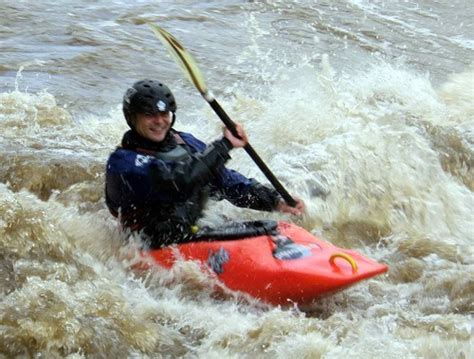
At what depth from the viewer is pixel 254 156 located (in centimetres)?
423

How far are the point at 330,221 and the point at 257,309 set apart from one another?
Result: 1.45 meters

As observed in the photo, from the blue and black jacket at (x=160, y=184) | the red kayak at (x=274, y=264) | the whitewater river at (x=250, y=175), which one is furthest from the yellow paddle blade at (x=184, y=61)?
the red kayak at (x=274, y=264)

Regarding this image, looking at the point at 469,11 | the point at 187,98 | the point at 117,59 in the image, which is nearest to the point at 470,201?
the point at 187,98

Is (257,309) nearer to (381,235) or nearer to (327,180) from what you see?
(381,235)

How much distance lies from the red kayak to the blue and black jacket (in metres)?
0.13

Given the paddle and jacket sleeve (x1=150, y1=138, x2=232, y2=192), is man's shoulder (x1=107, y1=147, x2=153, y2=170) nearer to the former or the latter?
jacket sleeve (x1=150, y1=138, x2=232, y2=192)

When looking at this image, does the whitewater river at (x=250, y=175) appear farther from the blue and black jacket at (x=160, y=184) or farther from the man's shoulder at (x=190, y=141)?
the man's shoulder at (x=190, y=141)

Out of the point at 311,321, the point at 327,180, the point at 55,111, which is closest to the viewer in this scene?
the point at 311,321

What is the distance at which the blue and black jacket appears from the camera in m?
3.99

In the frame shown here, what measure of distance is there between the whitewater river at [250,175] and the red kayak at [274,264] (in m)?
0.08

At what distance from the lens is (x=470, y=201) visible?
5.60 m

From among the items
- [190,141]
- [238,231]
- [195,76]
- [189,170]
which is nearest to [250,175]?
[190,141]

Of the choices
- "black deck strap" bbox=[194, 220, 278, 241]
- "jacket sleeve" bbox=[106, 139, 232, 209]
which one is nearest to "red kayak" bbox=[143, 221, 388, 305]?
"black deck strap" bbox=[194, 220, 278, 241]

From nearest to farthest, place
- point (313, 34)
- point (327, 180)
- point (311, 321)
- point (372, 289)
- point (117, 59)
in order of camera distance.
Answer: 1. point (311, 321)
2. point (372, 289)
3. point (327, 180)
4. point (117, 59)
5. point (313, 34)
